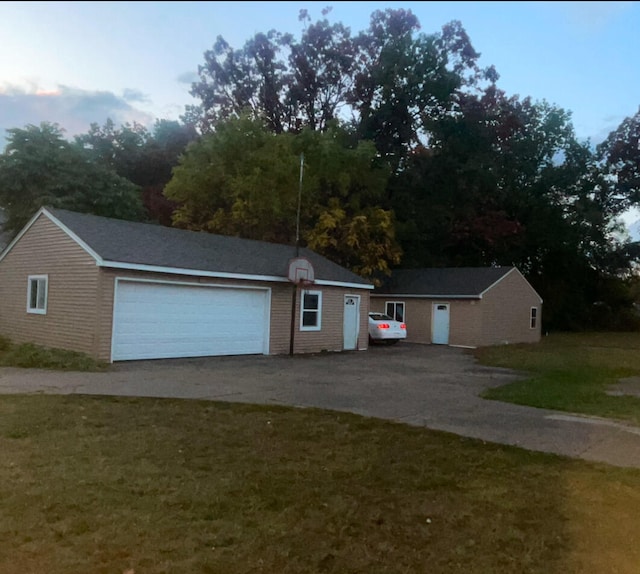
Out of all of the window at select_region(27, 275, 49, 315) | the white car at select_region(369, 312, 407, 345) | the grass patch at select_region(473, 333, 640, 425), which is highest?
the window at select_region(27, 275, 49, 315)

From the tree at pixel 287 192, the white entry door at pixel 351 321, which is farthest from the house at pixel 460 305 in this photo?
the white entry door at pixel 351 321

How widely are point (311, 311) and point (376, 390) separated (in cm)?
898

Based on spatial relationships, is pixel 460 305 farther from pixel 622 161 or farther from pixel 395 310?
pixel 622 161

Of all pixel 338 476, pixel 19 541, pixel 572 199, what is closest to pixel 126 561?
pixel 19 541

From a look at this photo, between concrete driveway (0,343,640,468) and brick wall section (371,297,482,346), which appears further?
brick wall section (371,297,482,346)

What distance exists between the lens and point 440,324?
28.3 metres

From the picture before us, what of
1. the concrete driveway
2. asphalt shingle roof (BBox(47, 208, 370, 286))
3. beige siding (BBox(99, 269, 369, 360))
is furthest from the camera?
asphalt shingle roof (BBox(47, 208, 370, 286))

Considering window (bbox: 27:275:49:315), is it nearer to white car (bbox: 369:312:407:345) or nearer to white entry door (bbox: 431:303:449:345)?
white car (bbox: 369:312:407:345)

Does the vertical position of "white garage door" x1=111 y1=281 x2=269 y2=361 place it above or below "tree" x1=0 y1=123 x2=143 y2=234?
below

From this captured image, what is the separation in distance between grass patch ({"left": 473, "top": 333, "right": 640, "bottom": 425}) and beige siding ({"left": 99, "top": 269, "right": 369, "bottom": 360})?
4.99 metres

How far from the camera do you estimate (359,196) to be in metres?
32.4

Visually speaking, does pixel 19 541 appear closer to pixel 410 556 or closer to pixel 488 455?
pixel 410 556

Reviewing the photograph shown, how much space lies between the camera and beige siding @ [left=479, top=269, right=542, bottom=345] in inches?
1094

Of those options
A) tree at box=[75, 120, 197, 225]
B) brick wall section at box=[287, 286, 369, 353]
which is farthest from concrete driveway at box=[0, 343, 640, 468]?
tree at box=[75, 120, 197, 225]
